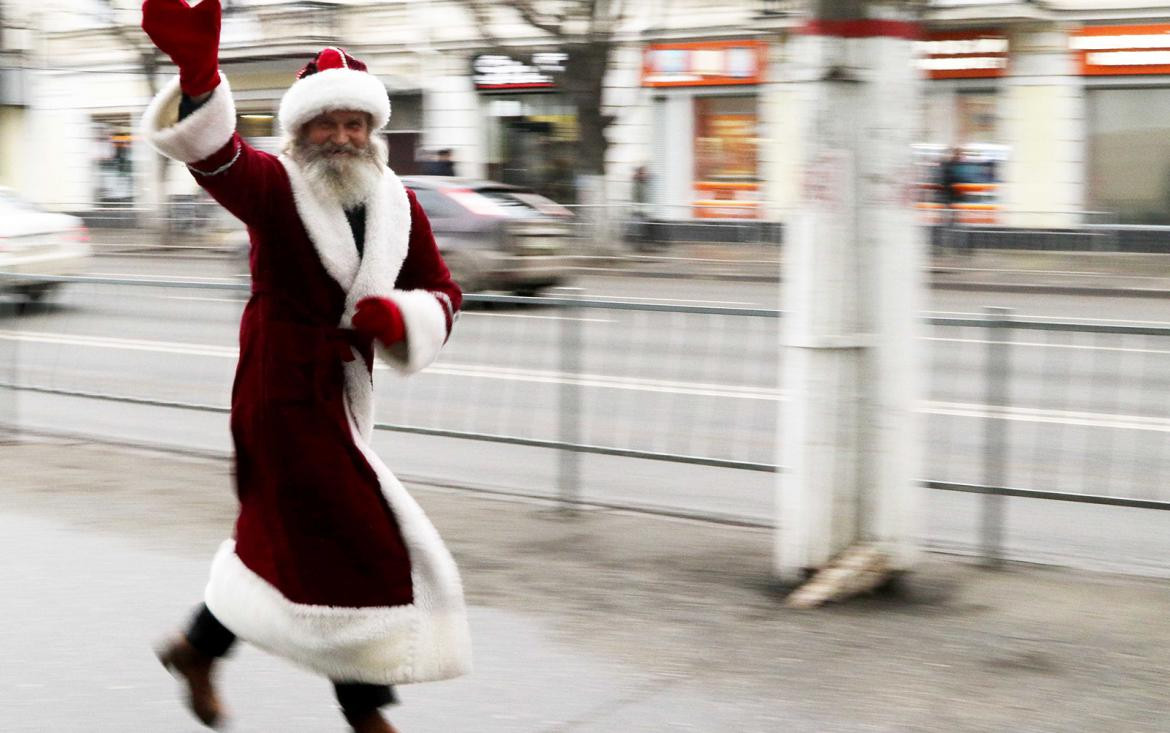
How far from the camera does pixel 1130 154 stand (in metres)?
24.7

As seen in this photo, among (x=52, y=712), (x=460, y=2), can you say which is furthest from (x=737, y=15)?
(x=52, y=712)

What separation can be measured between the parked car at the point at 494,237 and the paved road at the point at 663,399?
27.8 feet

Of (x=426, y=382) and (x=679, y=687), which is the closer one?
(x=679, y=687)

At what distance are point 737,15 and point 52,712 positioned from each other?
82.0ft

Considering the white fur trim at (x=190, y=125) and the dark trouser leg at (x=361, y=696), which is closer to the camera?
the white fur trim at (x=190, y=125)

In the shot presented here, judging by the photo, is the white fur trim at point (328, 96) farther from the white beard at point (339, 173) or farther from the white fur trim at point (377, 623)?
the white fur trim at point (377, 623)

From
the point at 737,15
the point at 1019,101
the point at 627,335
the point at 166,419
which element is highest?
the point at 737,15

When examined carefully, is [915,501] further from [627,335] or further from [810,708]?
[627,335]

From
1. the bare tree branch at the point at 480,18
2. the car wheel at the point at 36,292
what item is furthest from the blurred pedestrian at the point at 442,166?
the car wheel at the point at 36,292

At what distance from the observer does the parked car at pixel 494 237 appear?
18047 millimetres

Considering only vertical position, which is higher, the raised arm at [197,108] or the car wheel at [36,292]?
the raised arm at [197,108]

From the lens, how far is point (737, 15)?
1097 inches

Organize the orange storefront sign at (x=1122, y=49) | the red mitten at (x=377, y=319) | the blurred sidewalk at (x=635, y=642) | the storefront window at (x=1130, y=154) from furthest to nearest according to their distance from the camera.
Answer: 1. the storefront window at (x=1130, y=154)
2. the orange storefront sign at (x=1122, y=49)
3. the blurred sidewalk at (x=635, y=642)
4. the red mitten at (x=377, y=319)

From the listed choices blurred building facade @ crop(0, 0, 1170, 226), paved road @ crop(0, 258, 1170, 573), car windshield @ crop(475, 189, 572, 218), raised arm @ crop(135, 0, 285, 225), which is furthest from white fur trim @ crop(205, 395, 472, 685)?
blurred building facade @ crop(0, 0, 1170, 226)
